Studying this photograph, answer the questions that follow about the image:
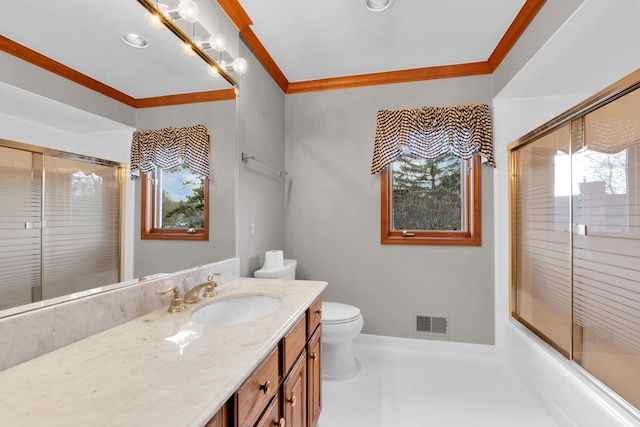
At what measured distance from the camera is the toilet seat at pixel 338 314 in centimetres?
193

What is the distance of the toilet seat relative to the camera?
1928 millimetres

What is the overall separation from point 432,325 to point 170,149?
2328mm

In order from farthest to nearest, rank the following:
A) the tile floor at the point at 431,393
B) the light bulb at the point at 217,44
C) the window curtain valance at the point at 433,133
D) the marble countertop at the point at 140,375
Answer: the window curtain valance at the point at 433,133, the tile floor at the point at 431,393, the light bulb at the point at 217,44, the marble countertop at the point at 140,375

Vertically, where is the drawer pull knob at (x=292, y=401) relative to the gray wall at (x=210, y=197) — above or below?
below

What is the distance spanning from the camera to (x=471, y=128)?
90.2 inches

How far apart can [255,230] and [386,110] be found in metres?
1.51

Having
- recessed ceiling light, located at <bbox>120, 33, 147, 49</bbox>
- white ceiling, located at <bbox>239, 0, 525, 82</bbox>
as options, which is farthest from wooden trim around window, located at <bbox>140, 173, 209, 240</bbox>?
white ceiling, located at <bbox>239, 0, 525, 82</bbox>

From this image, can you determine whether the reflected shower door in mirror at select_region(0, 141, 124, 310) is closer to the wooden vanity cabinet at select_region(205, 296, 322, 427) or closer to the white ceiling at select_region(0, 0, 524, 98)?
the white ceiling at select_region(0, 0, 524, 98)

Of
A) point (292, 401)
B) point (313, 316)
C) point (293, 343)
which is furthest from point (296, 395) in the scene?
point (313, 316)

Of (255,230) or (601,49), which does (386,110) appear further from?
(255,230)

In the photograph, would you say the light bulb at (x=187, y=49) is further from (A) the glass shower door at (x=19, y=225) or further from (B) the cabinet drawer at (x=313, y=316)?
(B) the cabinet drawer at (x=313, y=316)

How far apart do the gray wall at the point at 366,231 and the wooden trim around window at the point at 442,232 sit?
48 millimetres

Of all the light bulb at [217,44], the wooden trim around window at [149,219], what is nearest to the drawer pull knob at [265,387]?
the wooden trim around window at [149,219]

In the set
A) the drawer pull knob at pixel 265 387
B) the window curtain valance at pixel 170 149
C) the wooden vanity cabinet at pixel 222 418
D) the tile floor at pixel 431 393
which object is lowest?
the tile floor at pixel 431 393
